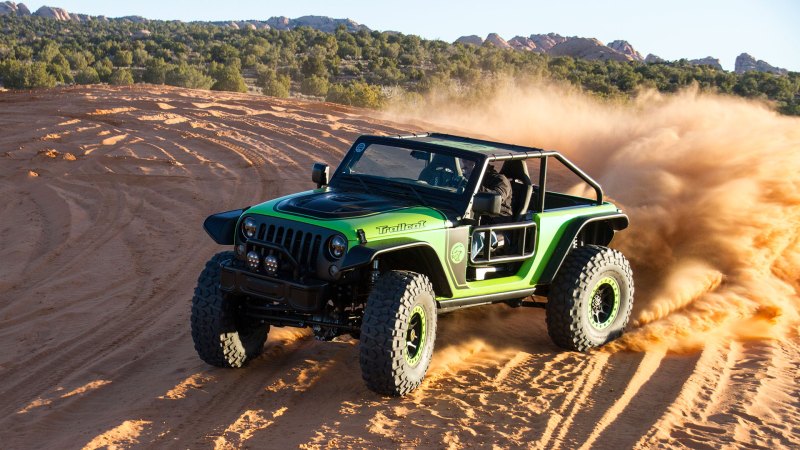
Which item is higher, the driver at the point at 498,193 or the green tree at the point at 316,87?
the driver at the point at 498,193

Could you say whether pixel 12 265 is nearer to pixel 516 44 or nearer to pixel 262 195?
pixel 262 195

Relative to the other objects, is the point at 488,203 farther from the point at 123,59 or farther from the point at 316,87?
the point at 123,59

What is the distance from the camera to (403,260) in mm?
7309

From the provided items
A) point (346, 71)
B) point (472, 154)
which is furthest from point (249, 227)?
point (346, 71)

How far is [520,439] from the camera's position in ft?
19.9

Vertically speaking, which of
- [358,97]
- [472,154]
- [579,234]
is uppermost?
[472,154]

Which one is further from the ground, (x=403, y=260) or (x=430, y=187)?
(x=430, y=187)

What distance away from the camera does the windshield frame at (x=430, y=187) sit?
7.46 metres

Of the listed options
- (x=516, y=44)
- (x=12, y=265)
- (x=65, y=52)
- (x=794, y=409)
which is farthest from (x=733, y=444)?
(x=516, y=44)

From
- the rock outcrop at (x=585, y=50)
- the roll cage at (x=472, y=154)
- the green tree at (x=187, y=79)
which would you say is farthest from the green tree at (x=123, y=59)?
the rock outcrop at (x=585, y=50)

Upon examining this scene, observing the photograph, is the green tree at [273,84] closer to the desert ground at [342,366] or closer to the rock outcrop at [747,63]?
the desert ground at [342,366]

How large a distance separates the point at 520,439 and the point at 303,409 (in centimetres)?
155

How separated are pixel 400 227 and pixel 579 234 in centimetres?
255

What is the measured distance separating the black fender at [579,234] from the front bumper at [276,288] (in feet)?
7.52
